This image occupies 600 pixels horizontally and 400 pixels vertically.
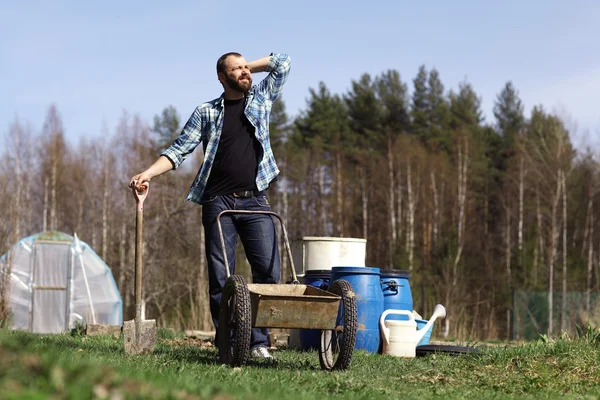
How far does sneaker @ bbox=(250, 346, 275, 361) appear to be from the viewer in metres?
6.34

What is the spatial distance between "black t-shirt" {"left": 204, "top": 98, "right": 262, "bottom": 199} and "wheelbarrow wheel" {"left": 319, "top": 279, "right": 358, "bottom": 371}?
3.70 feet

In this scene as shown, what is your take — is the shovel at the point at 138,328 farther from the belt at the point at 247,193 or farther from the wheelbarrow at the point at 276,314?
the wheelbarrow at the point at 276,314

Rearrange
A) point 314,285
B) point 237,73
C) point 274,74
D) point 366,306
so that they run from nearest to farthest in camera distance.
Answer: point 237,73 → point 274,74 → point 366,306 → point 314,285

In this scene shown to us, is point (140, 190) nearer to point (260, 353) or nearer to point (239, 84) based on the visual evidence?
point (239, 84)

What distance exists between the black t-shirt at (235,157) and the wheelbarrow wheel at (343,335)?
1.13 m

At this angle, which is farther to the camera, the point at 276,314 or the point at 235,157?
the point at 235,157

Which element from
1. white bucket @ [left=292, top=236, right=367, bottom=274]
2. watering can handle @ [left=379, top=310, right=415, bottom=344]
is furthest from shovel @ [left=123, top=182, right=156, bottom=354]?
white bucket @ [left=292, top=236, right=367, bottom=274]

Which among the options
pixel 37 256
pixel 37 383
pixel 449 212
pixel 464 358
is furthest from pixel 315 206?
pixel 37 383

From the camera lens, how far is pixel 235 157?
648 centimetres

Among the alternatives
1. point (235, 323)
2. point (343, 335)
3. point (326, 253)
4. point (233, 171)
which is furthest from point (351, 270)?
point (235, 323)

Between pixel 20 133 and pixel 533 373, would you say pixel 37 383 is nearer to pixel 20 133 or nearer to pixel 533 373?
pixel 533 373

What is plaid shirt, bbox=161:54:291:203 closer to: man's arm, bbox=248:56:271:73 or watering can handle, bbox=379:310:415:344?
man's arm, bbox=248:56:271:73

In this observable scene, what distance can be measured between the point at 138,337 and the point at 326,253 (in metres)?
3.23

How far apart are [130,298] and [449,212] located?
1749 cm
